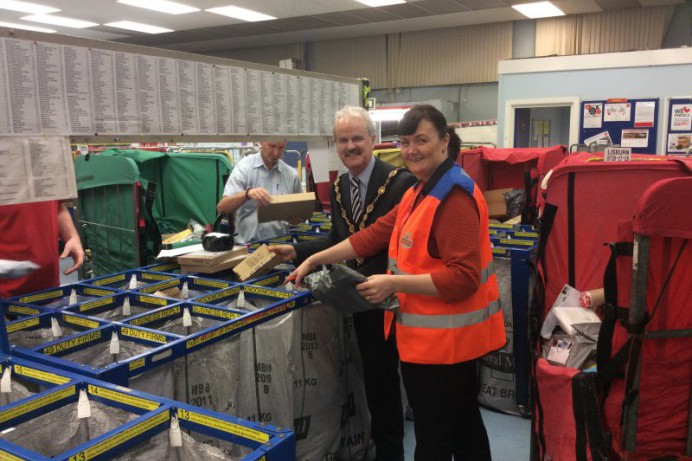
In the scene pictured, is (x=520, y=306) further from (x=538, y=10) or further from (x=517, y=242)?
(x=538, y=10)

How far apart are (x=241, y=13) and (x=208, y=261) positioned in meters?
10.0

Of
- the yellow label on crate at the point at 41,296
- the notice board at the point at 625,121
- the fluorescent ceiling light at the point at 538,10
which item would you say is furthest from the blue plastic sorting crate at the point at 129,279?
the fluorescent ceiling light at the point at 538,10

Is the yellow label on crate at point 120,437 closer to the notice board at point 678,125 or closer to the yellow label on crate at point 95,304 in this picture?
the yellow label on crate at point 95,304

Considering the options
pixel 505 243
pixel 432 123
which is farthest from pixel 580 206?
pixel 432 123

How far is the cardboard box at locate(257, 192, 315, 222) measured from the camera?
8.95 ft

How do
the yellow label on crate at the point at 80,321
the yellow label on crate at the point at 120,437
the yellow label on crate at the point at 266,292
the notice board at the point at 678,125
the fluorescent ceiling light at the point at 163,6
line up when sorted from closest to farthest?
1. the yellow label on crate at the point at 120,437
2. the yellow label on crate at the point at 80,321
3. the yellow label on crate at the point at 266,292
4. the notice board at the point at 678,125
5. the fluorescent ceiling light at the point at 163,6

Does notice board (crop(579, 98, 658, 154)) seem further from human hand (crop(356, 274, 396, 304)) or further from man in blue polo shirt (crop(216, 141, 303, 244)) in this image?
human hand (crop(356, 274, 396, 304))

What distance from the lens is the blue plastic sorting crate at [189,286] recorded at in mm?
2381

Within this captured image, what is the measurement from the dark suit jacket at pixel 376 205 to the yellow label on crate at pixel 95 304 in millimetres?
881

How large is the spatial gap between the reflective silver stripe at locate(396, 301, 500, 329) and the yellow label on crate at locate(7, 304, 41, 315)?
1.30 m

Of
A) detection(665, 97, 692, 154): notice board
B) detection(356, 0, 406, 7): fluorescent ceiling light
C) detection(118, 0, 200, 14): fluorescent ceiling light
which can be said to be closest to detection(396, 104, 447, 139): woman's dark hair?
detection(665, 97, 692, 154): notice board

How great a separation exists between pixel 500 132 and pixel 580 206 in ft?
16.9

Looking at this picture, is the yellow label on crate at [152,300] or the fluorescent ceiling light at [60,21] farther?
the fluorescent ceiling light at [60,21]

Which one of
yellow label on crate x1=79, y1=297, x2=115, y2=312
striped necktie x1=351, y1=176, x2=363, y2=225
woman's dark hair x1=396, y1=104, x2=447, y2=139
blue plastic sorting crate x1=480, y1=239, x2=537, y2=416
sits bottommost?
blue plastic sorting crate x1=480, y1=239, x2=537, y2=416
